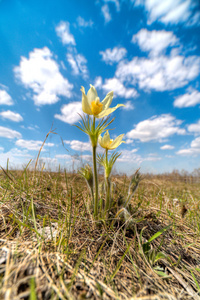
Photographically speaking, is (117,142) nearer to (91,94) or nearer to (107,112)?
(107,112)

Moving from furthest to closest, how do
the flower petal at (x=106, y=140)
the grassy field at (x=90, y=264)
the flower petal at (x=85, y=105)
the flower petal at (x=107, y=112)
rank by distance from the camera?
the flower petal at (x=106, y=140) → the flower petal at (x=107, y=112) → the flower petal at (x=85, y=105) → the grassy field at (x=90, y=264)

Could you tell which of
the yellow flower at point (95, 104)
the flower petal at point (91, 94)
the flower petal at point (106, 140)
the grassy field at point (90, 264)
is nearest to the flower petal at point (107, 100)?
the yellow flower at point (95, 104)

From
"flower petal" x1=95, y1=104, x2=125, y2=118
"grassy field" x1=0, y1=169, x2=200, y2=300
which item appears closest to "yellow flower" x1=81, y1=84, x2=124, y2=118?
"flower petal" x1=95, y1=104, x2=125, y2=118

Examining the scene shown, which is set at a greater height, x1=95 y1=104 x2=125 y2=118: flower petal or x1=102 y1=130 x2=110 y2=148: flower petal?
x1=95 y1=104 x2=125 y2=118: flower petal

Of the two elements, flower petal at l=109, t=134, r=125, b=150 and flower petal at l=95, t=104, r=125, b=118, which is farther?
flower petal at l=109, t=134, r=125, b=150

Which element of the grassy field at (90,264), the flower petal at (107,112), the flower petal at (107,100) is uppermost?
the flower petal at (107,100)

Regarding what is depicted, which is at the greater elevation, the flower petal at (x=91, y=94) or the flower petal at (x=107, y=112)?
the flower petal at (x=91, y=94)

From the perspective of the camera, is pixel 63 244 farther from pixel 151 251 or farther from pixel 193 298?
pixel 193 298

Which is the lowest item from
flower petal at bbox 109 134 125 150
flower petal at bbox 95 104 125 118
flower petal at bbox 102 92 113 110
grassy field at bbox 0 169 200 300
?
grassy field at bbox 0 169 200 300

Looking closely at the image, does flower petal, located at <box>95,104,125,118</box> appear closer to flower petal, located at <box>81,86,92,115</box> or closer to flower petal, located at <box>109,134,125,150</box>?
flower petal, located at <box>81,86,92,115</box>

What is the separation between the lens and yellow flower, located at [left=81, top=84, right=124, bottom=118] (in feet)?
4.47

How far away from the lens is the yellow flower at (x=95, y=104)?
4.47ft

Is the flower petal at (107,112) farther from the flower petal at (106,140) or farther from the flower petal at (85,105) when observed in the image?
the flower petal at (106,140)

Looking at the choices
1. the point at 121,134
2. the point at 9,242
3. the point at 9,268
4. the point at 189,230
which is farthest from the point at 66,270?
the point at 189,230
